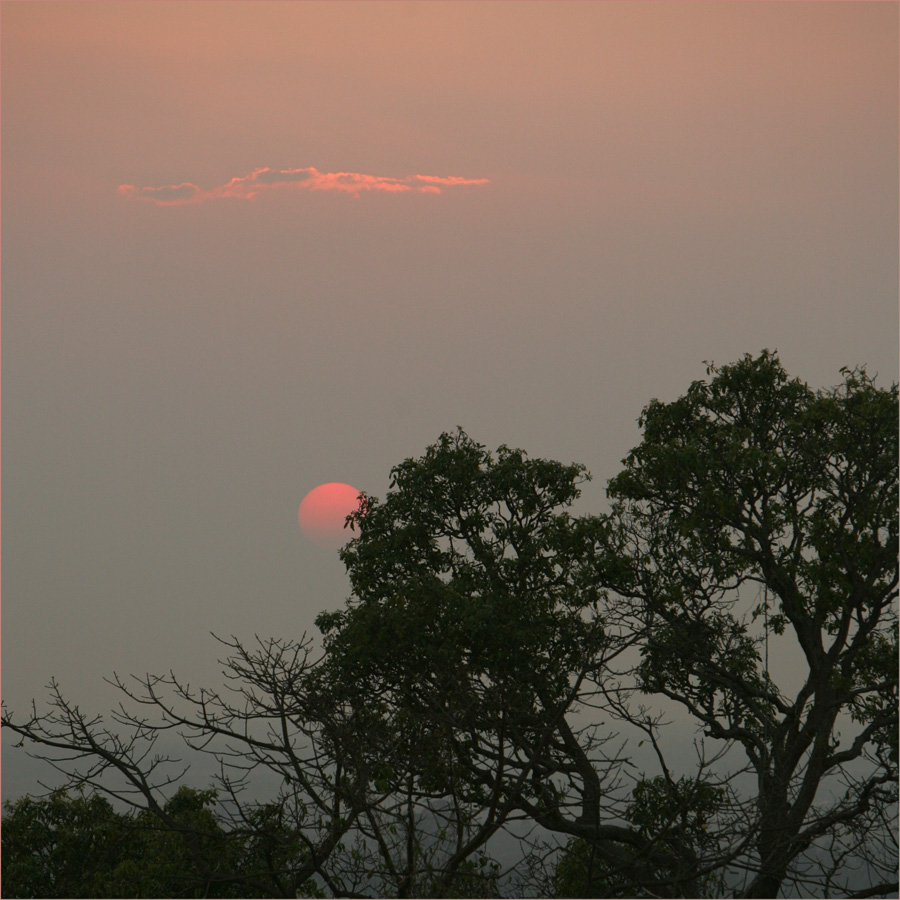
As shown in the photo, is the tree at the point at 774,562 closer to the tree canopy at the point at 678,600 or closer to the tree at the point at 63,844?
the tree canopy at the point at 678,600

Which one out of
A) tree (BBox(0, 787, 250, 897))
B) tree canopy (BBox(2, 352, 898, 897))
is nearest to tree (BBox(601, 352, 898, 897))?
tree canopy (BBox(2, 352, 898, 897))

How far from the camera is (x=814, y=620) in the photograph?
14969 mm

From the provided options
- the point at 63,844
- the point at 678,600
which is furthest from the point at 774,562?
the point at 63,844

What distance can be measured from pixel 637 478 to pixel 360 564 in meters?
4.81

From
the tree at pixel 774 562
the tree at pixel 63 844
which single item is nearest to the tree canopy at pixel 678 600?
the tree at pixel 774 562

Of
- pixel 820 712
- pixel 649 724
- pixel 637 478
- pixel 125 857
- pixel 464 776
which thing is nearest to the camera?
pixel 649 724

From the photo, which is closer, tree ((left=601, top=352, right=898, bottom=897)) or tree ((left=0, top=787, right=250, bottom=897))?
tree ((left=601, top=352, right=898, bottom=897))

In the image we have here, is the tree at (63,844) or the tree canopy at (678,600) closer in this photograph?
the tree canopy at (678,600)

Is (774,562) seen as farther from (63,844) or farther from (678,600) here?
(63,844)

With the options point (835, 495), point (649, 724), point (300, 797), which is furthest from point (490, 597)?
point (300, 797)

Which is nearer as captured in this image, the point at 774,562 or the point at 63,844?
the point at 774,562

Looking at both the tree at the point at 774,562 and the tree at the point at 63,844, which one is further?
the tree at the point at 63,844

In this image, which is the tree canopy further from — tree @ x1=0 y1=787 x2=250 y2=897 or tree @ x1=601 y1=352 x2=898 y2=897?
tree @ x1=0 y1=787 x2=250 y2=897

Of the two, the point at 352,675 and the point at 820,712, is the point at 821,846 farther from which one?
the point at 352,675
